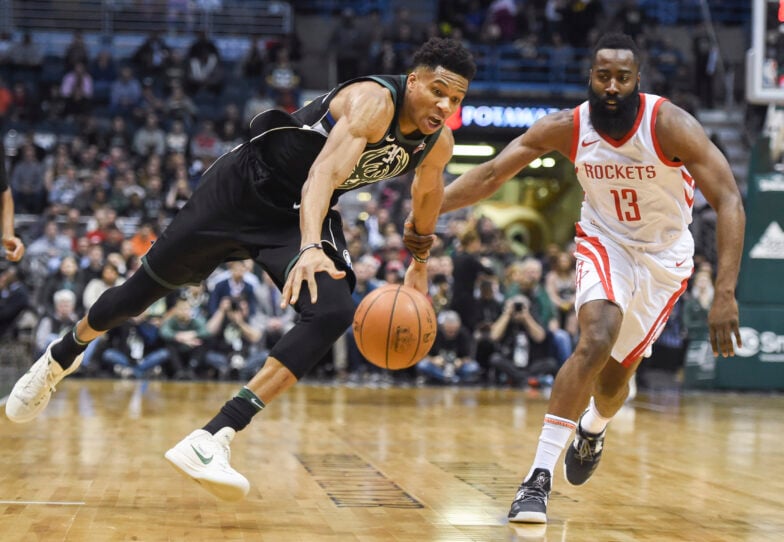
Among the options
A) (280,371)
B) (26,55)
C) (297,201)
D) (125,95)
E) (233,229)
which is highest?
(26,55)

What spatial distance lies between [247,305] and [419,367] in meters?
2.21

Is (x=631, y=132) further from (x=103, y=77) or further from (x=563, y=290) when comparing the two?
(x=103, y=77)

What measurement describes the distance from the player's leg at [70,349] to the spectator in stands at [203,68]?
14.3 metres

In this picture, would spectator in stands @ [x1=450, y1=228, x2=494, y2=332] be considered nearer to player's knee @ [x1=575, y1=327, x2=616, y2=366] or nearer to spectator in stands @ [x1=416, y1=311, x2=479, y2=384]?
spectator in stands @ [x1=416, y1=311, x2=479, y2=384]

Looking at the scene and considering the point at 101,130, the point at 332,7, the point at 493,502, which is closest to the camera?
the point at 493,502

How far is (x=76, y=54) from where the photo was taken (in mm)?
19328

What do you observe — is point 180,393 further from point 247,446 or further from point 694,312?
point 694,312

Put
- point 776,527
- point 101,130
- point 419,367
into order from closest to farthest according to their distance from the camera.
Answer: point 776,527 → point 419,367 → point 101,130

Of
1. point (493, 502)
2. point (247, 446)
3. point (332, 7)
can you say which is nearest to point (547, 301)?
point (247, 446)

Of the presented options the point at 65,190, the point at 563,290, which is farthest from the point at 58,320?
the point at 563,290

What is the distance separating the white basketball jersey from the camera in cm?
529

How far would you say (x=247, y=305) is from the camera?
13.7 m

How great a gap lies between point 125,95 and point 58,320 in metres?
6.81

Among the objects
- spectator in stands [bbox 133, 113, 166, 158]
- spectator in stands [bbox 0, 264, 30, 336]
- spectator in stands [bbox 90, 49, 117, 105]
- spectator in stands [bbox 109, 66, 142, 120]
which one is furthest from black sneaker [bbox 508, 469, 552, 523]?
spectator in stands [bbox 90, 49, 117, 105]
